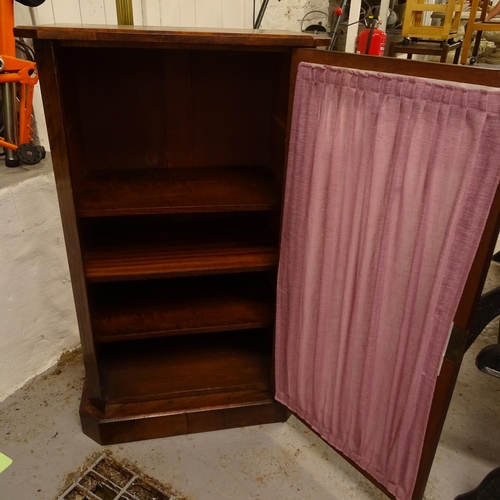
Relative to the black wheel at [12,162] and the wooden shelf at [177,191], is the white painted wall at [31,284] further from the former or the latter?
the wooden shelf at [177,191]

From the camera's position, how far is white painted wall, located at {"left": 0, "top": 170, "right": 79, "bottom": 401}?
1412 millimetres

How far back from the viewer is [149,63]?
1.34 m

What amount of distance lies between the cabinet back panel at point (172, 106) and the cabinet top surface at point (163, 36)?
30 centimetres

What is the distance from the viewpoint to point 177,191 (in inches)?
50.9

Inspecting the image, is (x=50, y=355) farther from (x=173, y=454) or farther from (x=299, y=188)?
(x=299, y=188)

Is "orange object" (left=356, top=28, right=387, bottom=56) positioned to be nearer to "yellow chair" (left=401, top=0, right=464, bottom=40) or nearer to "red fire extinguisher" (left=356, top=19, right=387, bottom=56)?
"red fire extinguisher" (left=356, top=19, right=387, bottom=56)

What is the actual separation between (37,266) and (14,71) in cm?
61

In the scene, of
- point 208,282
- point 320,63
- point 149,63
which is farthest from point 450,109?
point 208,282

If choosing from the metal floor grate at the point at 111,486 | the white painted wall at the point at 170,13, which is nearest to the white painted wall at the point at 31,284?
the white painted wall at the point at 170,13

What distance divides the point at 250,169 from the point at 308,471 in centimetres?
94

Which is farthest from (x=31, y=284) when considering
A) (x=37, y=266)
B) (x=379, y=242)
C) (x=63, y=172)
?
(x=379, y=242)

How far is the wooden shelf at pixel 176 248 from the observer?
1.24 metres

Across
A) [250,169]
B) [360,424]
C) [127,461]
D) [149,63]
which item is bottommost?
[127,461]

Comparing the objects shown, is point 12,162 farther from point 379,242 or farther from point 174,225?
point 379,242
